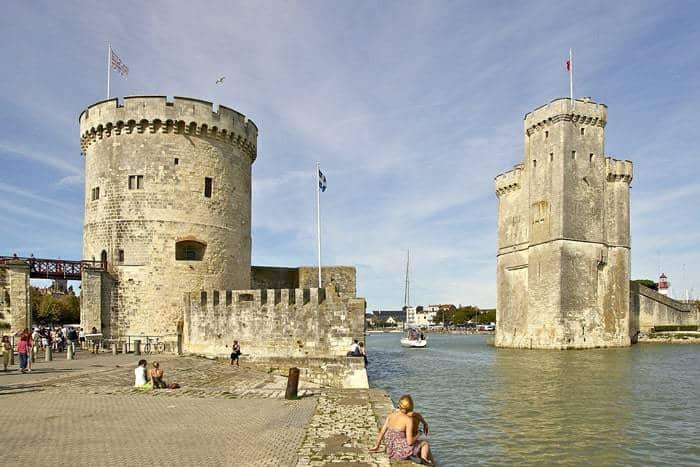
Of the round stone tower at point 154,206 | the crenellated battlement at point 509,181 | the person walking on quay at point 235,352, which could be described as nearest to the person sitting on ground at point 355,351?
the person walking on quay at point 235,352

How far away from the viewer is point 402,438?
25.7 ft

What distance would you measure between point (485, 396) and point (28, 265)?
19115mm

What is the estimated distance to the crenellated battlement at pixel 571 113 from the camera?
44906mm

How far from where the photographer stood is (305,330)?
795 inches

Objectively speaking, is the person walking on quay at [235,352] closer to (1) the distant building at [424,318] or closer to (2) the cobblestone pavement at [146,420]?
(2) the cobblestone pavement at [146,420]

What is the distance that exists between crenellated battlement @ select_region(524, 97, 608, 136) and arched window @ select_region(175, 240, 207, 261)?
109ft

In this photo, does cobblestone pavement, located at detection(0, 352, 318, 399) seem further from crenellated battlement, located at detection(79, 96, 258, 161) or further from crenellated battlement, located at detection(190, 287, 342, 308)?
crenellated battlement, located at detection(79, 96, 258, 161)

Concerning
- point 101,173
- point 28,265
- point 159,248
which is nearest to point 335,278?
point 159,248

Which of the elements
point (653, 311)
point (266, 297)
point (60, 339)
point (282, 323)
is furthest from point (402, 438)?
point (653, 311)

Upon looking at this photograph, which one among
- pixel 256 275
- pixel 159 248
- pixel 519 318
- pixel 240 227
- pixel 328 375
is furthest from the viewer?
pixel 519 318

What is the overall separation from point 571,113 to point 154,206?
35.5m

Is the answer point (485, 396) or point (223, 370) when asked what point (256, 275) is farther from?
point (485, 396)

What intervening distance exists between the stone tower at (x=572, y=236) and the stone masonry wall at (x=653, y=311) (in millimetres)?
6397

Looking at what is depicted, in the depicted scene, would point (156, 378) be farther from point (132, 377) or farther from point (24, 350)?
point (24, 350)
